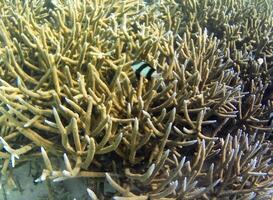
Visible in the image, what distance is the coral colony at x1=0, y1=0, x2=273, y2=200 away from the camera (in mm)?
2084

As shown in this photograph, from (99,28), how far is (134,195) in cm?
151

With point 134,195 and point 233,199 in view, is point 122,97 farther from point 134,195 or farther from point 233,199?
point 233,199

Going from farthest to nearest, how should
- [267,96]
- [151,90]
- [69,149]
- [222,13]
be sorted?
[222,13]
[267,96]
[151,90]
[69,149]

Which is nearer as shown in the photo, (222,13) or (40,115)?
(40,115)

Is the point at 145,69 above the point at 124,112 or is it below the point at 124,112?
above

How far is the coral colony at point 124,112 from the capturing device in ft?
6.84

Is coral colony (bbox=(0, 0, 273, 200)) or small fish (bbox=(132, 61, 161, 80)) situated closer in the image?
coral colony (bbox=(0, 0, 273, 200))

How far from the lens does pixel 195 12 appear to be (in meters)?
4.27

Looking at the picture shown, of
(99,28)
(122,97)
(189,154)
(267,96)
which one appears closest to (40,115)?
(122,97)

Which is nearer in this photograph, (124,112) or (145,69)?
(145,69)

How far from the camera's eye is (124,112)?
2354 millimetres

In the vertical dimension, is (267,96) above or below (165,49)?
below

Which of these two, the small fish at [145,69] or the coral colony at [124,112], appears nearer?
the coral colony at [124,112]

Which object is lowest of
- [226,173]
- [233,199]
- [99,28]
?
[233,199]
